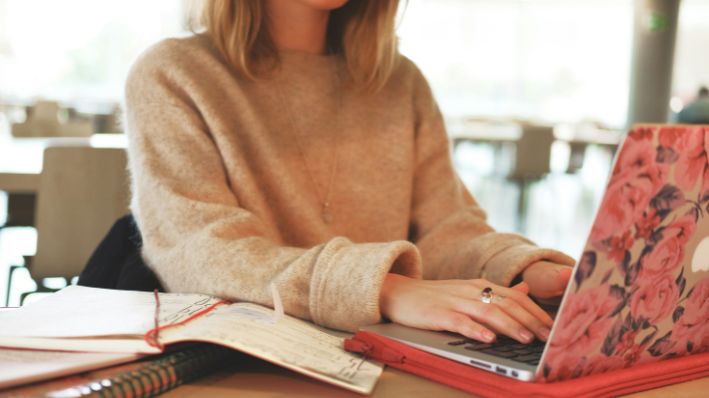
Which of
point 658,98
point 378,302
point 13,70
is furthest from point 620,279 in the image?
point 13,70

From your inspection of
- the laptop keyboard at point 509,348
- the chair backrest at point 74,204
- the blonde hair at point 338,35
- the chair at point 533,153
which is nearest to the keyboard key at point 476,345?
the laptop keyboard at point 509,348

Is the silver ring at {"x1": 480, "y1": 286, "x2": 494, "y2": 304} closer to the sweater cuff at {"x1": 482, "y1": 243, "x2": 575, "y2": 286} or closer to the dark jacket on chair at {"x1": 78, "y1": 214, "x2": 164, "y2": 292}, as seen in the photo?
the sweater cuff at {"x1": 482, "y1": 243, "x2": 575, "y2": 286}

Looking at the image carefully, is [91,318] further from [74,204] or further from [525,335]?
[74,204]

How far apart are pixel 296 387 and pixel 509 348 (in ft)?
0.69

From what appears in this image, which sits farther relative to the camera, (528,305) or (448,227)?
(448,227)

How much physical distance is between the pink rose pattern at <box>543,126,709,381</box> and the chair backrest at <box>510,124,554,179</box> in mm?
5485

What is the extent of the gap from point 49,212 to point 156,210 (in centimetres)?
132

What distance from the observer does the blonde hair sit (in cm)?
124

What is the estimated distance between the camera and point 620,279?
25.1 inches

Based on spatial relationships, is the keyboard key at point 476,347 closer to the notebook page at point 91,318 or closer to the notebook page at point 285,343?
the notebook page at point 285,343

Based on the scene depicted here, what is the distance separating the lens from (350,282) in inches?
33.5

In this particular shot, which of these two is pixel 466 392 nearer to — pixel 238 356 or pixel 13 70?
pixel 238 356

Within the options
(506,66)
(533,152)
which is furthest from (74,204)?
(506,66)

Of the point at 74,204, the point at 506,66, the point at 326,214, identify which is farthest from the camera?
the point at 506,66
